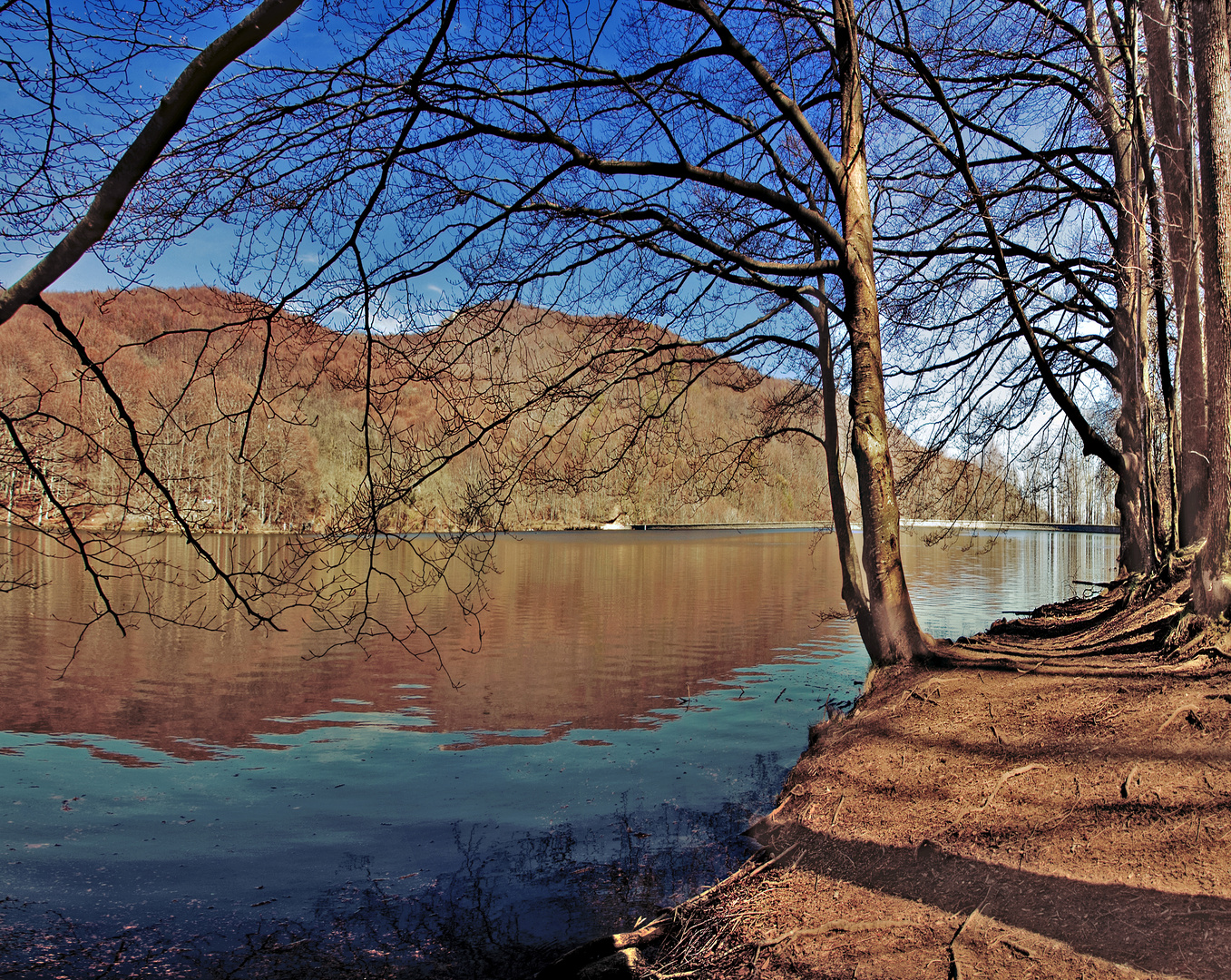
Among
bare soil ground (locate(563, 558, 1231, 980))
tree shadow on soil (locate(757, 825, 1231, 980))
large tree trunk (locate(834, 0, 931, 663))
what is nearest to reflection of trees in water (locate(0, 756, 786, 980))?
bare soil ground (locate(563, 558, 1231, 980))

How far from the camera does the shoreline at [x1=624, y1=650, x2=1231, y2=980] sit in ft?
9.70

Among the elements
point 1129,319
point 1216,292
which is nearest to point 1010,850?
point 1216,292

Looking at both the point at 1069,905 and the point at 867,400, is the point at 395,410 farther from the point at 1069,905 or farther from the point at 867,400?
the point at 1069,905

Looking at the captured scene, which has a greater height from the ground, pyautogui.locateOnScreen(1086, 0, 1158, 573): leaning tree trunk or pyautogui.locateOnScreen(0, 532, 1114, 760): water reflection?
pyautogui.locateOnScreen(1086, 0, 1158, 573): leaning tree trunk

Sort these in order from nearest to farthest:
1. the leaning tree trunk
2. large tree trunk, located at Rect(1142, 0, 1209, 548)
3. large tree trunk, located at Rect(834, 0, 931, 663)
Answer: large tree trunk, located at Rect(1142, 0, 1209, 548) < large tree trunk, located at Rect(834, 0, 931, 663) < the leaning tree trunk

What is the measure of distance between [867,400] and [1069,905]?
3.94 metres

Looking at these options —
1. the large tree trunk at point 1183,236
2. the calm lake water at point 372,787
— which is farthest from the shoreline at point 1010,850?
the large tree trunk at point 1183,236

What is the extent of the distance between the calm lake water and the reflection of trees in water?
0.02 m

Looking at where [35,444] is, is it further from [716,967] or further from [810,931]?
[810,931]

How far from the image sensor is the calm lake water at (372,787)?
15.1ft

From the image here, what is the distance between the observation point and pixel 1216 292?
4.97 metres

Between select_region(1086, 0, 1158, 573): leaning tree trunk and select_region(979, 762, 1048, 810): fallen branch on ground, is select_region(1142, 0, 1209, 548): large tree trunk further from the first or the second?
select_region(979, 762, 1048, 810): fallen branch on ground

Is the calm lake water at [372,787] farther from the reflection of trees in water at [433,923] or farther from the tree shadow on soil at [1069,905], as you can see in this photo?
the tree shadow on soil at [1069,905]

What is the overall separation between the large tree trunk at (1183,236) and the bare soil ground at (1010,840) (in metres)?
1.29
